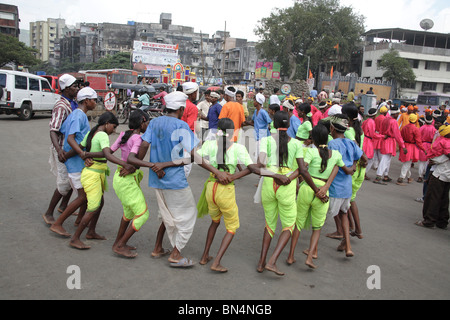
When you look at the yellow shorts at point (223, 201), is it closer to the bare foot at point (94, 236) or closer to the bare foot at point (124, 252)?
the bare foot at point (124, 252)

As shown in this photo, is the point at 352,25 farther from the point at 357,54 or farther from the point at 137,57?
the point at 137,57

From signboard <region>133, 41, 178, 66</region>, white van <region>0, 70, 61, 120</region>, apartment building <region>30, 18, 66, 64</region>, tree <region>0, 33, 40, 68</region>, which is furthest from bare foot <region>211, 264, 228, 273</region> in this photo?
apartment building <region>30, 18, 66, 64</region>

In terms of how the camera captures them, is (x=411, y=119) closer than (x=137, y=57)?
Yes

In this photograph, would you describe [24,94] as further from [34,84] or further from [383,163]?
[383,163]

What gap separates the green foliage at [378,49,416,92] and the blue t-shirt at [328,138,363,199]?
123 feet

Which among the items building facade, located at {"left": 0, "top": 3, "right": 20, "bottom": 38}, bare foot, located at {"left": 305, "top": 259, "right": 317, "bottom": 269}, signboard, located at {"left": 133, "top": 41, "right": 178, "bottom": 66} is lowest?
bare foot, located at {"left": 305, "top": 259, "right": 317, "bottom": 269}

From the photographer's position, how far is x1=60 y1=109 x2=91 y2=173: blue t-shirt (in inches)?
172

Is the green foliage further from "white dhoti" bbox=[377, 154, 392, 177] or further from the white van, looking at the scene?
the white van

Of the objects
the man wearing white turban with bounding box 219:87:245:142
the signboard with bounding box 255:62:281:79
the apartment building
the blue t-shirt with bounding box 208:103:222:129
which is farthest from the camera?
the apartment building

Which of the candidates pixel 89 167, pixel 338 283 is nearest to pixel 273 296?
pixel 338 283

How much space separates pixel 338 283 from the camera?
376 cm

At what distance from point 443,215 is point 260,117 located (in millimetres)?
3705

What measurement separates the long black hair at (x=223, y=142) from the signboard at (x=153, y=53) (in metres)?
58.1

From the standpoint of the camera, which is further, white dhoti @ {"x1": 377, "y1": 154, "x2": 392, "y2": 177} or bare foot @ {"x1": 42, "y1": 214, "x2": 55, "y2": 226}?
white dhoti @ {"x1": 377, "y1": 154, "x2": 392, "y2": 177}
